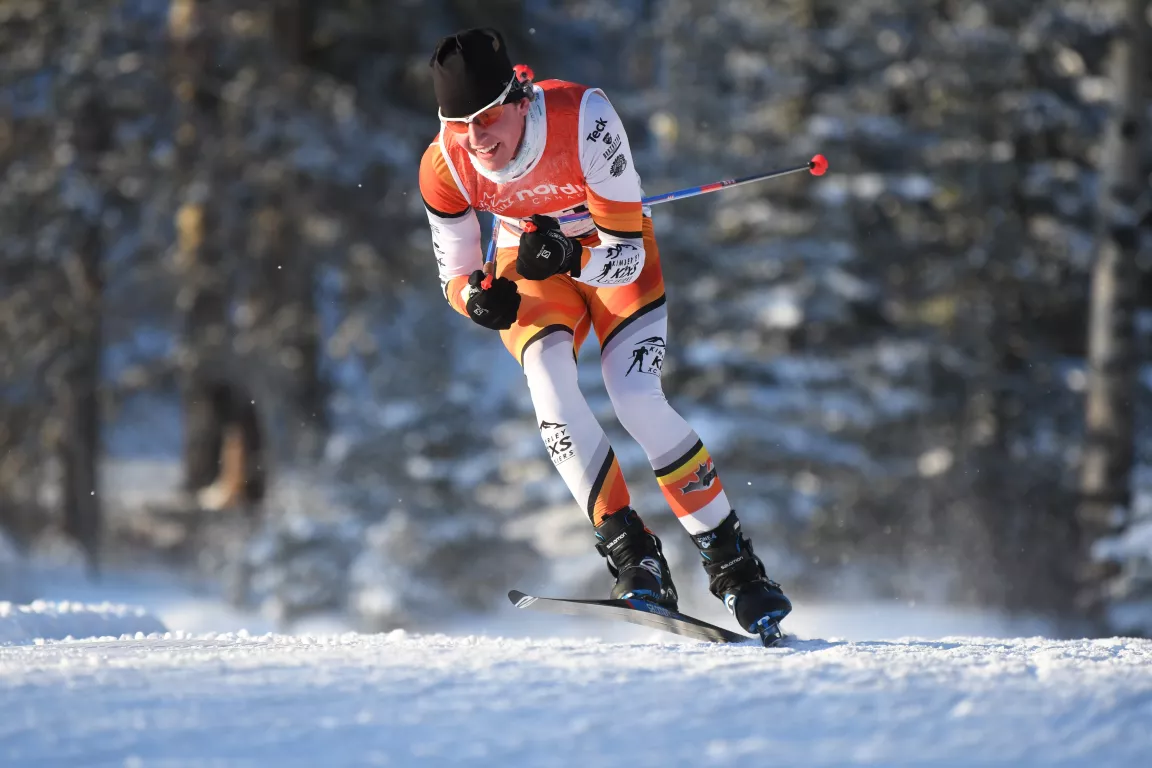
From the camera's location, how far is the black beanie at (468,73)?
4715 mm

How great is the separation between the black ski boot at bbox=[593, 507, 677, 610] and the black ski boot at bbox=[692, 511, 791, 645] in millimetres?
195

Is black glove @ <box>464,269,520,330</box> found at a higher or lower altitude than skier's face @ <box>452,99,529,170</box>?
lower

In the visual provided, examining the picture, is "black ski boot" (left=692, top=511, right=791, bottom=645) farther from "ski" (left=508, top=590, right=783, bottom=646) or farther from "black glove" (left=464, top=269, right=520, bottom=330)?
"black glove" (left=464, top=269, right=520, bottom=330)

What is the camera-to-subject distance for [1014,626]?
49.7 feet

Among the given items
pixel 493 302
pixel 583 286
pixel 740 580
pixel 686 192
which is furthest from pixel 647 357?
pixel 740 580

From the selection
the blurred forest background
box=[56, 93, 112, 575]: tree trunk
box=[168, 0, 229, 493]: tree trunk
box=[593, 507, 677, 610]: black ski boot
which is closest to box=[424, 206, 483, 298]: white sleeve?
box=[593, 507, 677, 610]: black ski boot

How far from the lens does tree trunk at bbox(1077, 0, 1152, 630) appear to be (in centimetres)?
1321

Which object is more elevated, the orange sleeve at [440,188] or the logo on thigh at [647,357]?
the orange sleeve at [440,188]

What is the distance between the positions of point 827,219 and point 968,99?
2.77 metres

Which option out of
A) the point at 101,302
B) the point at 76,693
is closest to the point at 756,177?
the point at 76,693

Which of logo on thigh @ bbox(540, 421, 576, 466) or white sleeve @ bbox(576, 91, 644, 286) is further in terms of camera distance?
logo on thigh @ bbox(540, 421, 576, 466)

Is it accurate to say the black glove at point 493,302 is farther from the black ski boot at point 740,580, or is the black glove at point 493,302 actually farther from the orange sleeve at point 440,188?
the black ski boot at point 740,580

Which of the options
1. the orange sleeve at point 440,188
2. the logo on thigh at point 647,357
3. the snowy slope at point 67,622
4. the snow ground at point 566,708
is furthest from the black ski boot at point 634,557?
the snowy slope at point 67,622

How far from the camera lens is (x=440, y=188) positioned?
5207 millimetres
